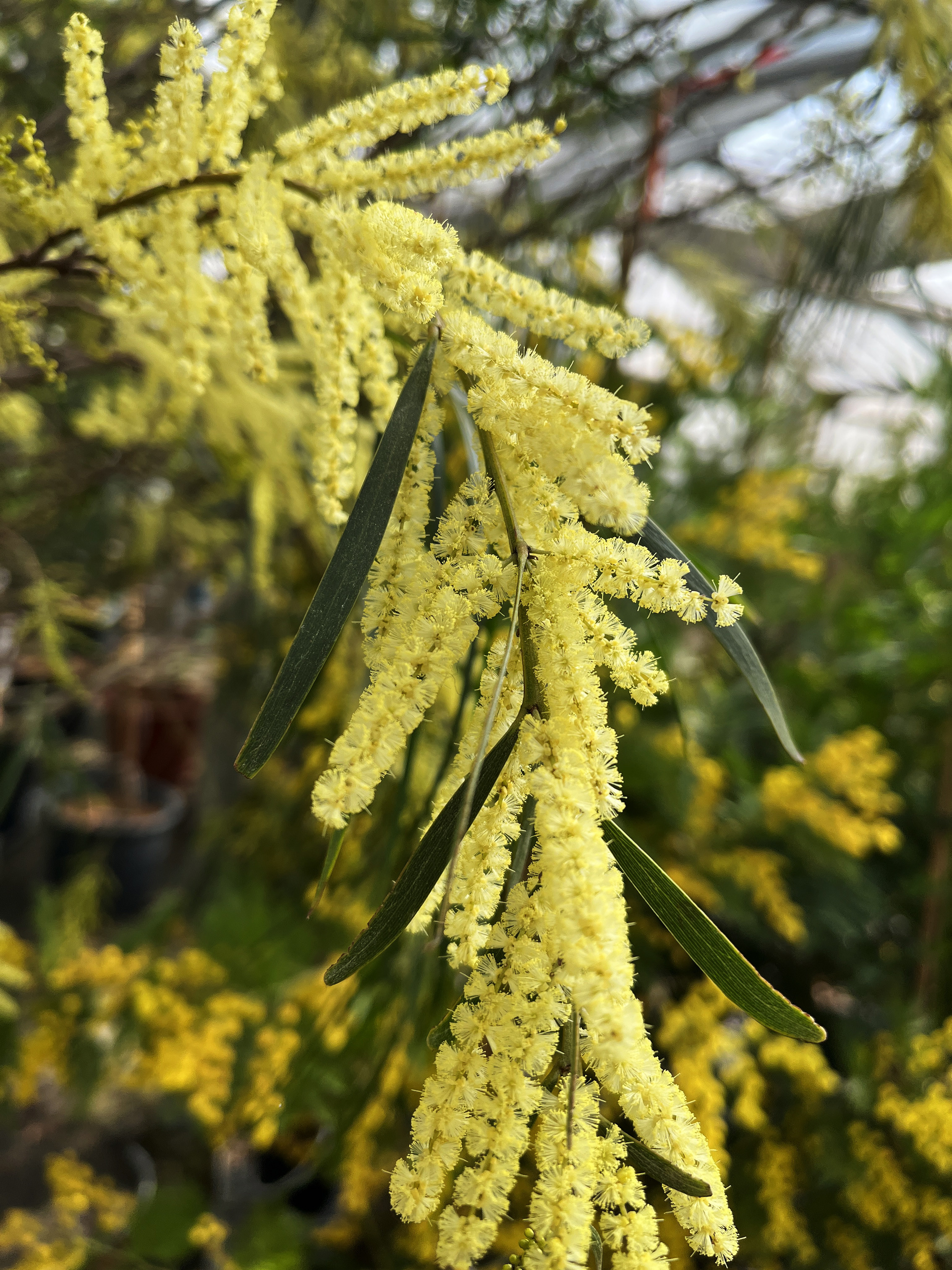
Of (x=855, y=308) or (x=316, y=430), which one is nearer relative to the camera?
(x=316, y=430)

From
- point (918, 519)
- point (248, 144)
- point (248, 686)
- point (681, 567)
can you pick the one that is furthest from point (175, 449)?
point (918, 519)

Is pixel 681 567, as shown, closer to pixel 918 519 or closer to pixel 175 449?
pixel 175 449

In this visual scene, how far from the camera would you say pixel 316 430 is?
343 millimetres

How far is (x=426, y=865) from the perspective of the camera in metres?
0.25

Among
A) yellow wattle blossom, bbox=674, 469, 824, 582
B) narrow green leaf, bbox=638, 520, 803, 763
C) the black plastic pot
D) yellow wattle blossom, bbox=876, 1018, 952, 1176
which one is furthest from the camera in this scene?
the black plastic pot

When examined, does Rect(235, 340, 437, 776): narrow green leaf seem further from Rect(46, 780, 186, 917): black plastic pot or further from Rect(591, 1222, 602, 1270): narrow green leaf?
Rect(46, 780, 186, 917): black plastic pot

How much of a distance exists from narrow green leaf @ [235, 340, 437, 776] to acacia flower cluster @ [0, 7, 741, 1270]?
0.6 inches

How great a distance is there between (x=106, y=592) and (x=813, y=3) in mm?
1434

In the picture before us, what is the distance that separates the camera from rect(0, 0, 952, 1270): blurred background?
773 millimetres

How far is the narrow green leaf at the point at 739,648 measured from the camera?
310mm

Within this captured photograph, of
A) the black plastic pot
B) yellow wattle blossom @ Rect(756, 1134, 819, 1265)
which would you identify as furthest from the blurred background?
the black plastic pot

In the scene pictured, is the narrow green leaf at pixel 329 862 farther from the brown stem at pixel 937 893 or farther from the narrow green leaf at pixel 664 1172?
the brown stem at pixel 937 893

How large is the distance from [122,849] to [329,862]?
1.97 meters

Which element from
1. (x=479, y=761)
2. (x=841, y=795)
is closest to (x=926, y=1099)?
(x=841, y=795)
